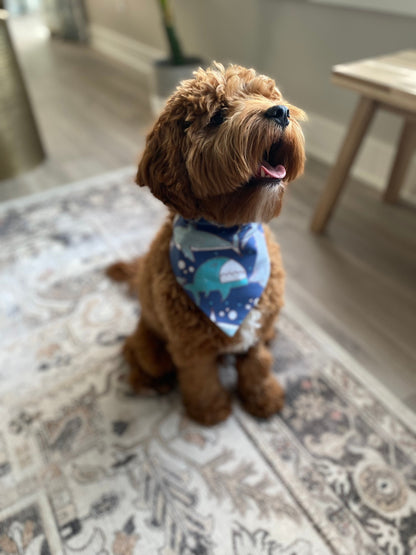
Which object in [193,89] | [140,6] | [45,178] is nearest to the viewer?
[193,89]

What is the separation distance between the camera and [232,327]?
89cm

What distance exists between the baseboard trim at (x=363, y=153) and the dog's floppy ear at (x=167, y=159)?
147 centimetres

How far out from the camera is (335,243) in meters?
1.72

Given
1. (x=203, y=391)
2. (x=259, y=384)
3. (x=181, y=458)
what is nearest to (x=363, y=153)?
Result: (x=259, y=384)

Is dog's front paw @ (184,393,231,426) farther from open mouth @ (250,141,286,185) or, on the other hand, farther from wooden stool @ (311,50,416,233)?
wooden stool @ (311,50,416,233)

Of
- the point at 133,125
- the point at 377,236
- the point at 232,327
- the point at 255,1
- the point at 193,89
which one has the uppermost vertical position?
the point at 193,89

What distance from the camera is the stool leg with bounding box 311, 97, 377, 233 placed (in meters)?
1.45

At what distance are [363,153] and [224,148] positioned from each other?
1.57 m

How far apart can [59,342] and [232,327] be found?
2.44 ft

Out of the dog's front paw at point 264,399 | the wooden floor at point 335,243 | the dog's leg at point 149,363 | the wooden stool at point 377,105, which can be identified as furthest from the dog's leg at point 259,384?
the wooden stool at point 377,105

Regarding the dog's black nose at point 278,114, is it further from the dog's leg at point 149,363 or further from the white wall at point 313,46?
the white wall at point 313,46

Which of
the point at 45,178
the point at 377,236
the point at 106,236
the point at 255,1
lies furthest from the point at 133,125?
the point at 377,236

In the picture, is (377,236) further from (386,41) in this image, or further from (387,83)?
(386,41)

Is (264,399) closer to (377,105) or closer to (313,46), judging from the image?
(377,105)
